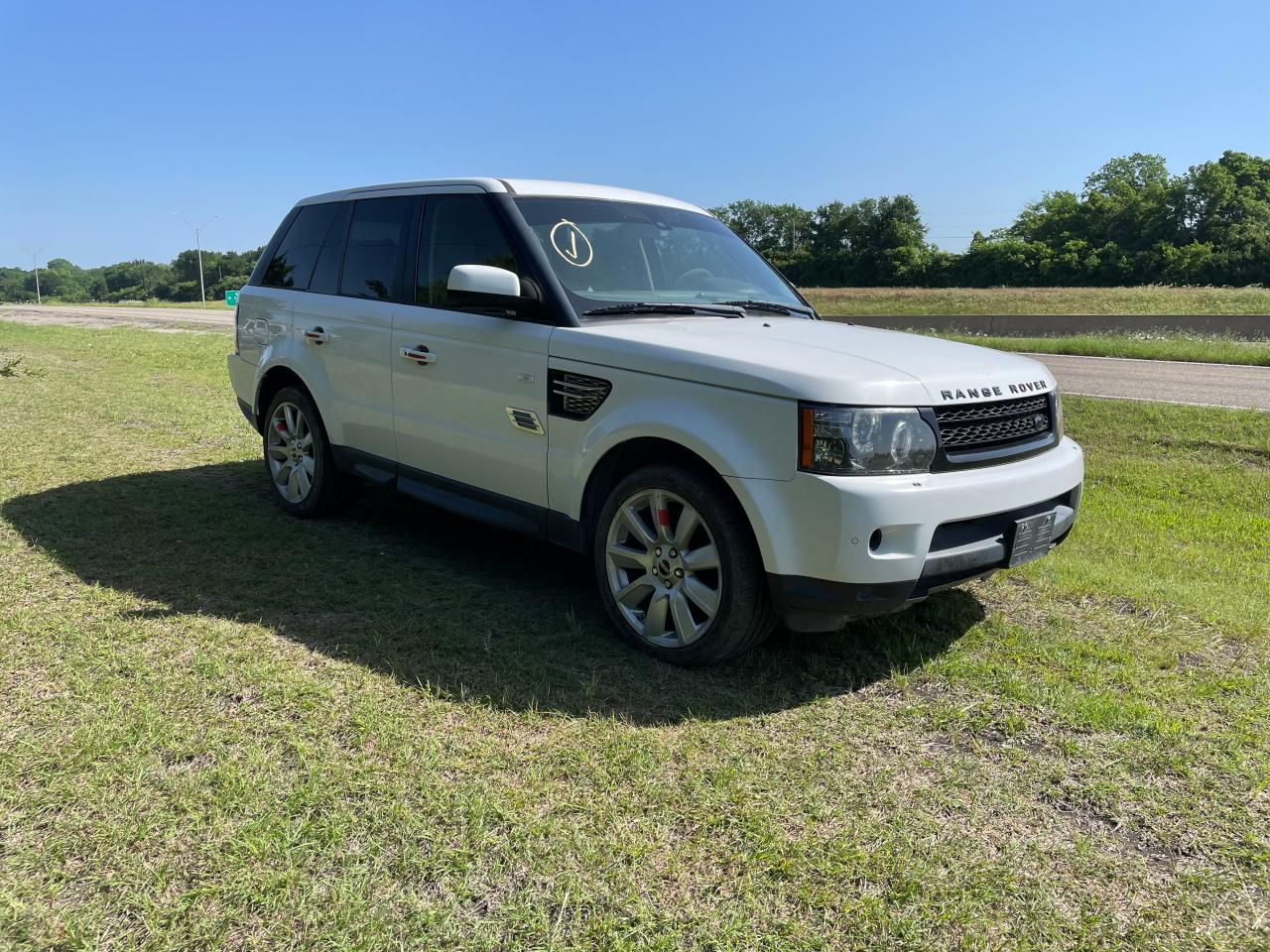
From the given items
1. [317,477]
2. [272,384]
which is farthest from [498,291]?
[272,384]

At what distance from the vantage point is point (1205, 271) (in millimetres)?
52562

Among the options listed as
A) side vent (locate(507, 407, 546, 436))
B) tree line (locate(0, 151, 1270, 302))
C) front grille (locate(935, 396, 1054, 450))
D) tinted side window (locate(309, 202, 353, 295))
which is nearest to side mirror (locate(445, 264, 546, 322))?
side vent (locate(507, 407, 546, 436))

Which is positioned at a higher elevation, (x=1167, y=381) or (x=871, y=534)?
(x=1167, y=381)

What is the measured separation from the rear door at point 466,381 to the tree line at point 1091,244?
157ft

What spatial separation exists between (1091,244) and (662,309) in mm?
71807

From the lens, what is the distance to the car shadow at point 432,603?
3.55 m

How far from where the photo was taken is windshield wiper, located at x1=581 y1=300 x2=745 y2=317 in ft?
13.4

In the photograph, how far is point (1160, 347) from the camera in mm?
17438

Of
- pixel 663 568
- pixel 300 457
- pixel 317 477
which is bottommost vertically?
pixel 663 568

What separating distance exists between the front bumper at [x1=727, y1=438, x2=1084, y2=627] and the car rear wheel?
3.19m

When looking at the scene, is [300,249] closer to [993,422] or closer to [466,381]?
[466,381]

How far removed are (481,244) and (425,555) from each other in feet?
5.87

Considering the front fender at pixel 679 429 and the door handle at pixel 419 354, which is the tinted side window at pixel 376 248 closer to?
the door handle at pixel 419 354

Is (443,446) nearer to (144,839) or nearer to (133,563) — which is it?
(133,563)
